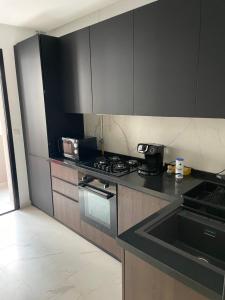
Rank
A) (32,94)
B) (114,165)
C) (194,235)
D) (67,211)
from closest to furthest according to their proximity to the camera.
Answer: (194,235) < (114,165) < (67,211) < (32,94)

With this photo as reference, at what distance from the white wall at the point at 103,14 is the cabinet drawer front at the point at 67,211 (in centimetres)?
212

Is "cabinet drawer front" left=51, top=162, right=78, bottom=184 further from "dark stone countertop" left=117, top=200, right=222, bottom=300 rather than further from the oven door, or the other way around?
"dark stone countertop" left=117, top=200, right=222, bottom=300

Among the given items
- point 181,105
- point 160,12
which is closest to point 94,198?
point 181,105

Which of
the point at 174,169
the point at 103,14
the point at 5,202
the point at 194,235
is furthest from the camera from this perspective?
the point at 5,202

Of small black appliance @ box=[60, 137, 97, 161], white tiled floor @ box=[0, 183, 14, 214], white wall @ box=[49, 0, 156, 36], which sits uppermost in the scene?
white wall @ box=[49, 0, 156, 36]

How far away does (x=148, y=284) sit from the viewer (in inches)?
42.1

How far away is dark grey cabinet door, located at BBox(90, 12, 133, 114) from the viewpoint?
2037mm

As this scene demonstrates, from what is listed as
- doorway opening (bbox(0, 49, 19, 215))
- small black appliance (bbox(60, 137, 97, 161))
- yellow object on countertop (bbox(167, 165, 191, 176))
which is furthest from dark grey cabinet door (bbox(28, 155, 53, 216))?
yellow object on countertop (bbox(167, 165, 191, 176))

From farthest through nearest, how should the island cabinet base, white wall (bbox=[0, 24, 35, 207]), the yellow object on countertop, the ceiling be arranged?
white wall (bbox=[0, 24, 35, 207]) < the ceiling < the yellow object on countertop < the island cabinet base

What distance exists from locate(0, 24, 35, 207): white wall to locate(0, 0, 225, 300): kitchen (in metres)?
0.11

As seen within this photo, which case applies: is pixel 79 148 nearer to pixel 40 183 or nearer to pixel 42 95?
pixel 42 95

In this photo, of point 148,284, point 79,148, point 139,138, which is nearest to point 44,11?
point 79,148

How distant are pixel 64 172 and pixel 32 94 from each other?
1.09 m

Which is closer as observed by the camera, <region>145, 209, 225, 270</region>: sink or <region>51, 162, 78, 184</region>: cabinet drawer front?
<region>145, 209, 225, 270</region>: sink
